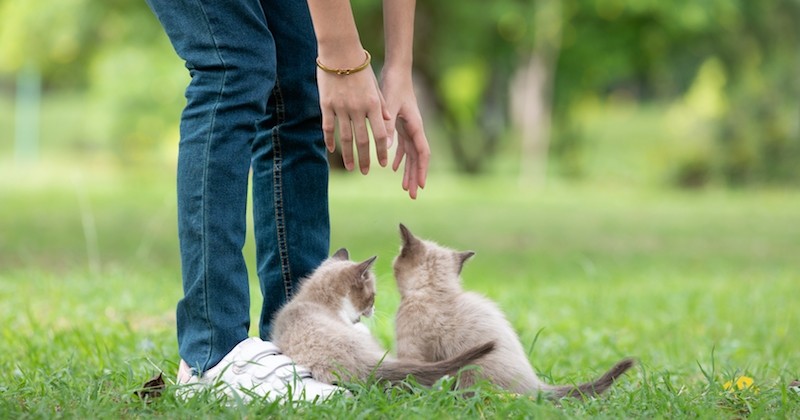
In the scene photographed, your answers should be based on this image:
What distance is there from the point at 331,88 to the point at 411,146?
1.33ft

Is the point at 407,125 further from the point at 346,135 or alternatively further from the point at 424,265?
the point at 424,265

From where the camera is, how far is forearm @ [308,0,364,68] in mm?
2506

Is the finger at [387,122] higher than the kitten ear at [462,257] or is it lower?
higher

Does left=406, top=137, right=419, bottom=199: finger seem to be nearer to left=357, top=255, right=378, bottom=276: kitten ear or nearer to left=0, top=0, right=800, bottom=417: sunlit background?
left=357, top=255, right=378, bottom=276: kitten ear

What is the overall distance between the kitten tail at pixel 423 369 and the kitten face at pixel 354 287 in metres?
0.33

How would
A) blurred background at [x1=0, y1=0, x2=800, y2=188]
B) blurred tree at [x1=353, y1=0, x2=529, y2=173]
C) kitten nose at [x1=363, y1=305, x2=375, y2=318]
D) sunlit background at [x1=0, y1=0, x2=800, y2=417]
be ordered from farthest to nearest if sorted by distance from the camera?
1. blurred tree at [x1=353, y1=0, x2=529, y2=173]
2. blurred background at [x1=0, y1=0, x2=800, y2=188]
3. sunlit background at [x1=0, y1=0, x2=800, y2=417]
4. kitten nose at [x1=363, y1=305, x2=375, y2=318]

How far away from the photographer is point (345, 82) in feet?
8.38

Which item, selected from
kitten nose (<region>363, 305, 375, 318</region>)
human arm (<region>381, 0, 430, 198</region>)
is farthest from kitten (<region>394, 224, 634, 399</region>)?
human arm (<region>381, 0, 430, 198</region>)

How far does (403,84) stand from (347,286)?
0.59 m

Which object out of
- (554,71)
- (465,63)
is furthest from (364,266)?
(554,71)

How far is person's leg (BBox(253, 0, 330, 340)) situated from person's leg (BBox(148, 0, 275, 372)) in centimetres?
29

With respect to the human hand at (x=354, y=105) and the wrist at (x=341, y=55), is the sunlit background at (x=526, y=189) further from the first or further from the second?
the wrist at (x=341, y=55)

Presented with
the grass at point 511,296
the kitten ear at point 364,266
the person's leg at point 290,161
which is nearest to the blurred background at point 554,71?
the grass at point 511,296

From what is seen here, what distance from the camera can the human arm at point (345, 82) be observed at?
2.51 metres
